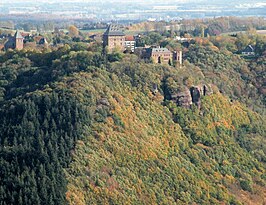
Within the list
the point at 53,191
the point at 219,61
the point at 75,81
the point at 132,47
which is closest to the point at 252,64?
the point at 219,61

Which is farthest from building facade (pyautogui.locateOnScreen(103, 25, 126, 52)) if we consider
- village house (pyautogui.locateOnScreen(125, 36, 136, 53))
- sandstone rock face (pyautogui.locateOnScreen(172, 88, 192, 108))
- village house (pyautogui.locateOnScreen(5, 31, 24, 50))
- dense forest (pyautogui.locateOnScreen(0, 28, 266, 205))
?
village house (pyautogui.locateOnScreen(5, 31, 24, 50))

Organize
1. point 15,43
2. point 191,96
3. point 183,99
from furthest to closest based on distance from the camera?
point 15,43 < point 191,96 < point 183,99

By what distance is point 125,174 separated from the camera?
163 feet

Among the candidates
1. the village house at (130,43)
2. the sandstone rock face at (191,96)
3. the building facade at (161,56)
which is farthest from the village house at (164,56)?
Result: the village house at (130,43)

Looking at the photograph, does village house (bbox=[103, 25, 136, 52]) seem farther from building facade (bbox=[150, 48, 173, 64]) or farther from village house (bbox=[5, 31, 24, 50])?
village house (bbox=[5, 31, 24, 50])

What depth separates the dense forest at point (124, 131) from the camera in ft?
151

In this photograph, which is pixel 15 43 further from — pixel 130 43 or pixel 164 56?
pixel 164 56

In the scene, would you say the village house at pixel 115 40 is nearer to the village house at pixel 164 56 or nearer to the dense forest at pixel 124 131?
the dense forest at pixel 124 131

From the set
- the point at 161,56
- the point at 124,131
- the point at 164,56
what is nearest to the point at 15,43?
the point at 164,56

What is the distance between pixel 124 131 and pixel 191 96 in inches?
453

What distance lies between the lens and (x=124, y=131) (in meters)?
54.2

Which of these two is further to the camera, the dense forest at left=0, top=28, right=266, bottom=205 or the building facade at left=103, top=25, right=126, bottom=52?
the building facade at left=103, top=25, right=126, bottom=52

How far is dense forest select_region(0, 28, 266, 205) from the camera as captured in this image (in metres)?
46.1

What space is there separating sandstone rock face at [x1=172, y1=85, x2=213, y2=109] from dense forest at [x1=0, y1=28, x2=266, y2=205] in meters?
0.36
